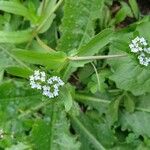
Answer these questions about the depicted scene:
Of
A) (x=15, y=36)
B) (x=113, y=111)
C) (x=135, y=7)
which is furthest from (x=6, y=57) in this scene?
(x=135, y=7)

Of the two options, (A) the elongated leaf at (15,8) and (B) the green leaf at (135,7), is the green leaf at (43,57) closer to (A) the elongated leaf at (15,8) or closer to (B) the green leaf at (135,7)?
(A) the elongated leaf at (15,8)

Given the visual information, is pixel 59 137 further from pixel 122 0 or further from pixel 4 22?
pixel 122 0

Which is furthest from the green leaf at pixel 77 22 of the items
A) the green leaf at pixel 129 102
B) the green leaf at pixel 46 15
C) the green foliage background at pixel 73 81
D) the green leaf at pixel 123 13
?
the green leaf at pixel 129 102

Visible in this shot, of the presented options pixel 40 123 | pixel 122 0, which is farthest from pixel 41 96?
pixel 122 0

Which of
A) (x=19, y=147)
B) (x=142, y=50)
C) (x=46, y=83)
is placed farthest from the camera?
(x=19, y=147)

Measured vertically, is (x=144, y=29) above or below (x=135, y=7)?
below

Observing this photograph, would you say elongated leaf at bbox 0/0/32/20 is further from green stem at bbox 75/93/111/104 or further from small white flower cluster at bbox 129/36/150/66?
small white flower cluster at bbox 129/36/150/66

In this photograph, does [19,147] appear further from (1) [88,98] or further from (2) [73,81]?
(2) [73,81]
